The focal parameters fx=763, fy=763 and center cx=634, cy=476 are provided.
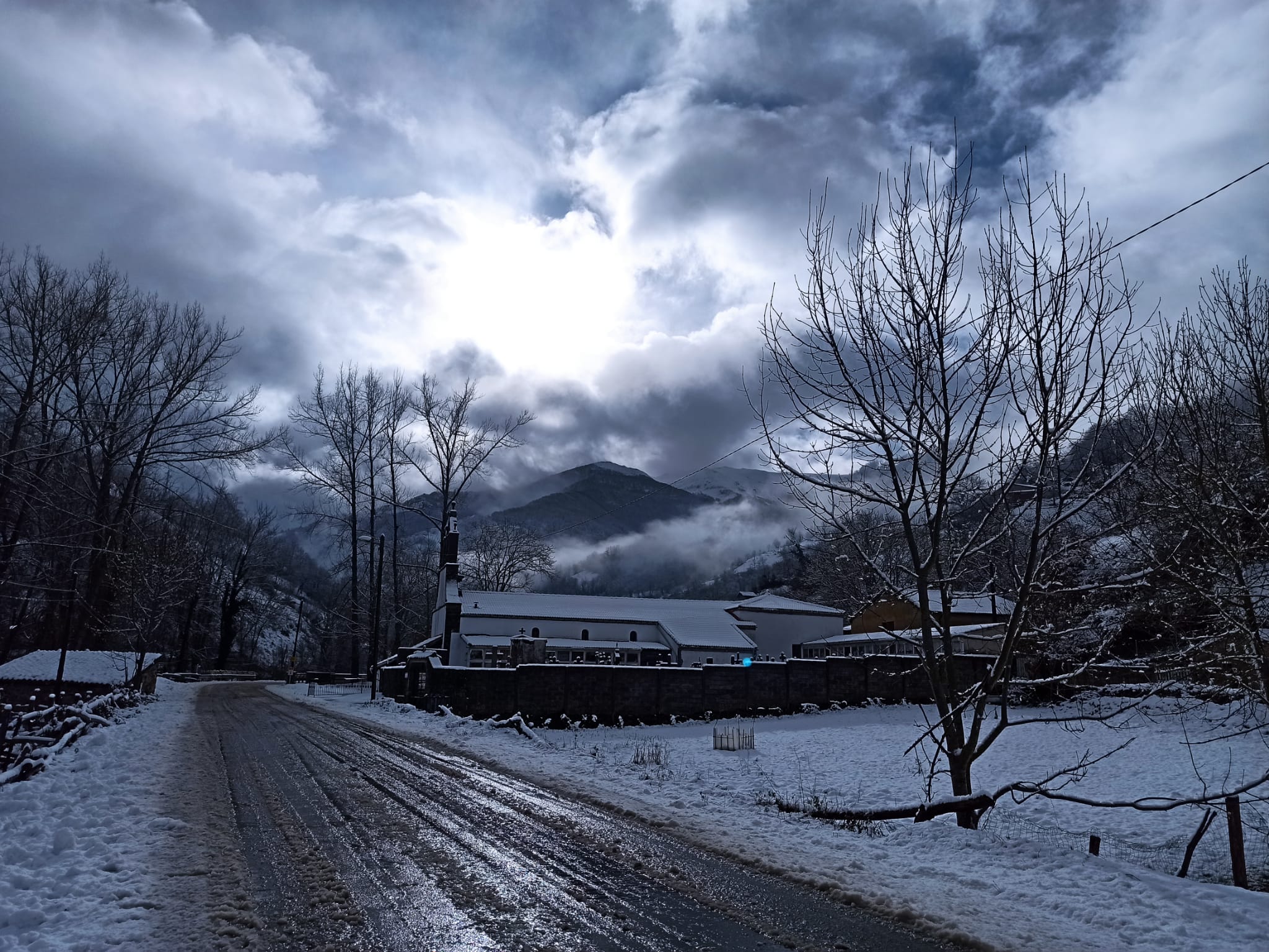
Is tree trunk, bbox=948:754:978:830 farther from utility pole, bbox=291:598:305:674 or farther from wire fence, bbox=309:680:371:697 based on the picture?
utility pole, bbox=291:598:305:674

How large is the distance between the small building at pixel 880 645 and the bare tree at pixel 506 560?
22755mm

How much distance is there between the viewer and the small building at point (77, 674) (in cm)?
2566

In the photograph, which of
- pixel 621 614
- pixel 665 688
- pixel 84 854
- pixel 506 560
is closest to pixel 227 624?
Answer: pixel 506 560

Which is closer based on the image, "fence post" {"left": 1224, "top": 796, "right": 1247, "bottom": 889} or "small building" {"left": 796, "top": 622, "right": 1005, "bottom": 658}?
"fence post" {"left": 1224, "top": 796, "right": 1247, "bottom": 889}

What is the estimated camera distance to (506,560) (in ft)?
208

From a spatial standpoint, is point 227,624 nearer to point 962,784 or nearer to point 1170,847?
point 962,784

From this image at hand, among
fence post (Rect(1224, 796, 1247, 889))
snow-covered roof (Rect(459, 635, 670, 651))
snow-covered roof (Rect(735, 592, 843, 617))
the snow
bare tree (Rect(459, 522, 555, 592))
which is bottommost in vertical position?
fence post (Rect(1224, 796, 1247, 889))

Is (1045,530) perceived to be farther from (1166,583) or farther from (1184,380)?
(1166,583)

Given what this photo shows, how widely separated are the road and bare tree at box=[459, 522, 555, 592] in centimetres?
5090

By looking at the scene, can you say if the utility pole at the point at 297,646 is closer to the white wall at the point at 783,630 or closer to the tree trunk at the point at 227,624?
the tree trunk at the point at 227,624

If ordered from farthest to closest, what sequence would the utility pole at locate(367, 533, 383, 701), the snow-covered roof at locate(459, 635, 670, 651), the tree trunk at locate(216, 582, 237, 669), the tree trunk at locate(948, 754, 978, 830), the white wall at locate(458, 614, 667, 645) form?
the tree trunk at locate(216, 582, 237, 669) < the white wall at locate(458, 614, 667, 645) < the snow-covered roof at locate(459, 635, 670, 651) < the utility pole at locate(367, 533, 383, 701) < the tree trunk at locate(948, 754, 978, 830)

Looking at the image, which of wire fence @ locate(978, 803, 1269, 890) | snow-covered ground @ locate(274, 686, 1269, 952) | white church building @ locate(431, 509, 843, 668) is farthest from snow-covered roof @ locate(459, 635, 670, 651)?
wire fence @ locate(978, 803, 1269, 890)

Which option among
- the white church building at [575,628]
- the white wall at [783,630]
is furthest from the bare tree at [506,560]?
the white wall at [783,630]

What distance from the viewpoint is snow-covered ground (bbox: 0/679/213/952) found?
17.9ft
